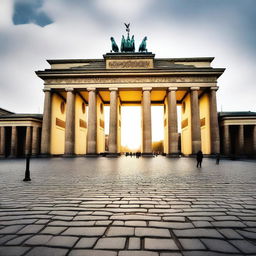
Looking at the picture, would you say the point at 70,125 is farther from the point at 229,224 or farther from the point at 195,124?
the point at 229,224

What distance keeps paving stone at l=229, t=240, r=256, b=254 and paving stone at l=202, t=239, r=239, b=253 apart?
0.25 feet

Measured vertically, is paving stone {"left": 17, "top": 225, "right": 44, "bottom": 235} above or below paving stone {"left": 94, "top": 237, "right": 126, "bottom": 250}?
below

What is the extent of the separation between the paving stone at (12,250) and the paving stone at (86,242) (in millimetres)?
512

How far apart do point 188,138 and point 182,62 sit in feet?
47.6

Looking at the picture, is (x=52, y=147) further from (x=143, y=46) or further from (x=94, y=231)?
(x=94, y=231)

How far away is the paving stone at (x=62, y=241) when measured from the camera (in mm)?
1785

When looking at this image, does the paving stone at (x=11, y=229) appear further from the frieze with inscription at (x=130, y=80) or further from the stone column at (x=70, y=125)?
the frieze with inscription at (x=130, y=80)

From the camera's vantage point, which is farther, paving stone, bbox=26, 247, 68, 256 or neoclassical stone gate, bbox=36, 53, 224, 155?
neoclassical stone gate, bbox=36, 53, 224, 155

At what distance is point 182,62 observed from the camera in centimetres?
3164

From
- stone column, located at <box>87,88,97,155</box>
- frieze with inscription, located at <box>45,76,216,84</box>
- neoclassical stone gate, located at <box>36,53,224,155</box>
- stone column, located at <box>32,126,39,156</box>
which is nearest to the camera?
neoclassical stone gate, located at <box>36,53,224,155</box>

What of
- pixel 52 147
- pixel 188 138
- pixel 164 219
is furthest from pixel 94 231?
pixel 188 138

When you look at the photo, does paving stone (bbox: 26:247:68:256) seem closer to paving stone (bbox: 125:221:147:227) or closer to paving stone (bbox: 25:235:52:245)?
paving stone (bbox: 25:235:52:245)

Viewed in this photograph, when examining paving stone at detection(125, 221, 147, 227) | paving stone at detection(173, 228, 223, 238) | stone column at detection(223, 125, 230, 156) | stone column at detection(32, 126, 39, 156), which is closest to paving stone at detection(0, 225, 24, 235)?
paving stone at detection(125, 221, 147, 227)

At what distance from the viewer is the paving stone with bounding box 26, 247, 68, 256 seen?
1.62 metres
